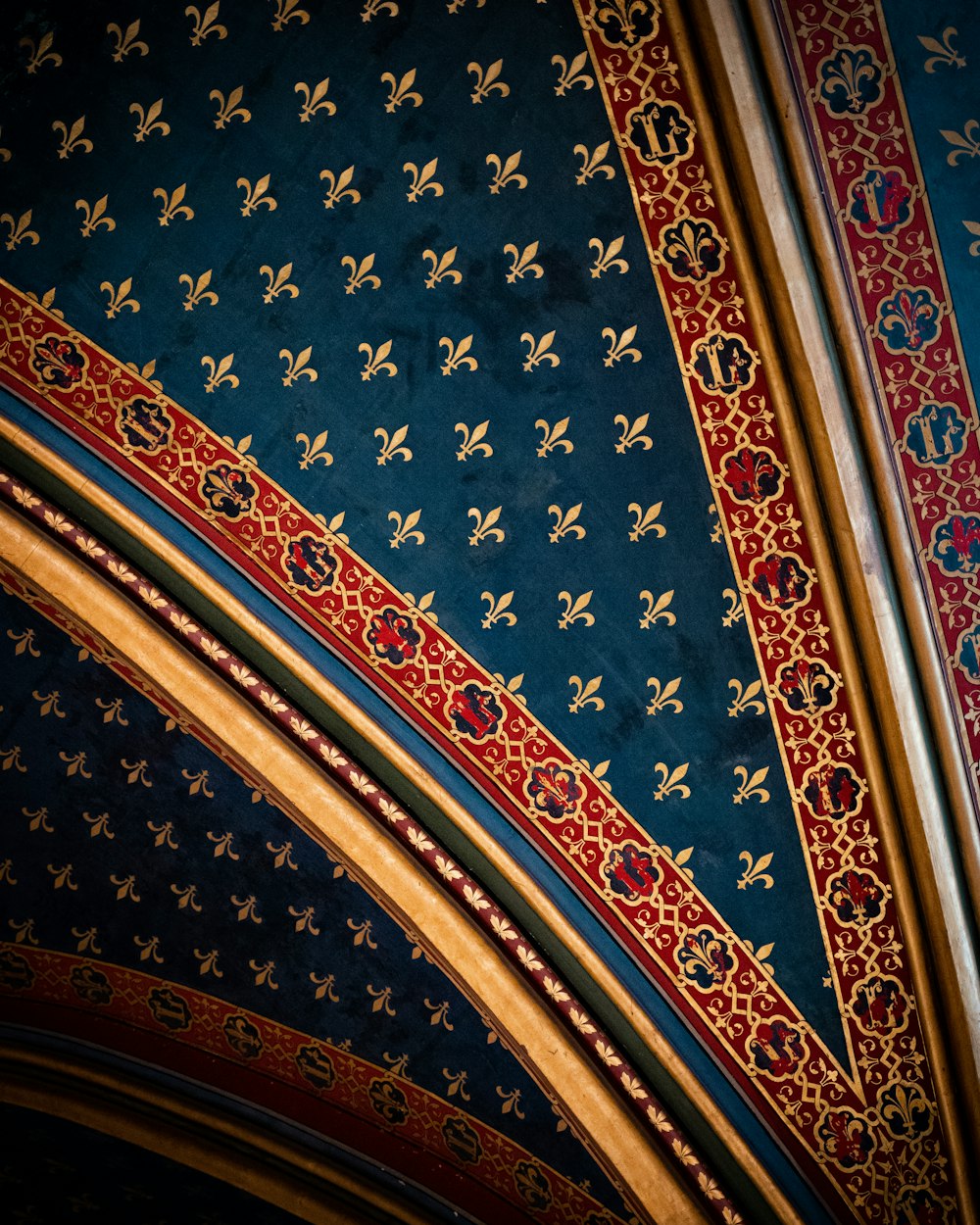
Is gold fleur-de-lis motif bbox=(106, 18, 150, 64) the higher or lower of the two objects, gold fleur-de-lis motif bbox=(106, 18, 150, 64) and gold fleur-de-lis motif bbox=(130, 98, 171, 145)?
the higher

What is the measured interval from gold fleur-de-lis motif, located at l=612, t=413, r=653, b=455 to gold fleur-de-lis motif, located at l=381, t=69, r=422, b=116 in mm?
1038

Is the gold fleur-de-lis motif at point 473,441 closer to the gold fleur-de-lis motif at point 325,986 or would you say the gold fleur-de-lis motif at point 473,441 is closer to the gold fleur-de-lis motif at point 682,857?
the gold fleur-de-lis motif at point 682,857

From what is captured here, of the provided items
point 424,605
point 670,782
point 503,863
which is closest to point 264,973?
point 503,863

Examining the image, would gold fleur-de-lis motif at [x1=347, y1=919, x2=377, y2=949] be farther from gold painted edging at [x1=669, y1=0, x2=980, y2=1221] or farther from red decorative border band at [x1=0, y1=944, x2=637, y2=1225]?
gold painted edging at [x1=669, y1=0, x2=980, y2=1221]

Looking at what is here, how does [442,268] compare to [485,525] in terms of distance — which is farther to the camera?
[485,525]

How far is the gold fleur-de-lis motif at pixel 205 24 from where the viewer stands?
3.16m

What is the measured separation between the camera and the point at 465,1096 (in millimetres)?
4145

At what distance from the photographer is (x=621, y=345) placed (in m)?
3.40

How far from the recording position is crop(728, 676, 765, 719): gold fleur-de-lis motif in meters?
3.60

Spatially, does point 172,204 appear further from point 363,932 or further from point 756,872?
point 756,872

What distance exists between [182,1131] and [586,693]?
2.39m

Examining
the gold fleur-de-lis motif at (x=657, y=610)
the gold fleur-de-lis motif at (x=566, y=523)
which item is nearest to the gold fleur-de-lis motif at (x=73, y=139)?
the gold fleur-de-lis motif at (x=566, y=523)

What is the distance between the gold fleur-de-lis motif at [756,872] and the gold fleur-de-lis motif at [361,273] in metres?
2.07

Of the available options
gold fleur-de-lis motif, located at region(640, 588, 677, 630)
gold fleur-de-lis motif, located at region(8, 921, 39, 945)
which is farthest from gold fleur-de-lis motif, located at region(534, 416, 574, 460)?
gold fleur-de-lis motif, located at region(8, 921, 39, 945)
